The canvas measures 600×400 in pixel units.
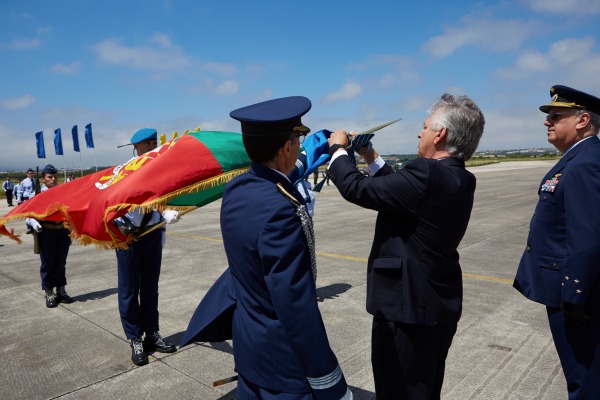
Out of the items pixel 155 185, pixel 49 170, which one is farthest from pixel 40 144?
pixel 155 185

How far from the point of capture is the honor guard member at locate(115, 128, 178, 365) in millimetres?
3621

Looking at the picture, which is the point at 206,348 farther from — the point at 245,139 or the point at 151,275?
the point at 245,139

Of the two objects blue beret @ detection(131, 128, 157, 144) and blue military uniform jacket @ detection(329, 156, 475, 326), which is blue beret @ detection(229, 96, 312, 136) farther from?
blue beret @ detection(131, 128, 157, 144)

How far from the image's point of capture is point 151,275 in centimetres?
397

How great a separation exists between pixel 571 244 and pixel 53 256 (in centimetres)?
575

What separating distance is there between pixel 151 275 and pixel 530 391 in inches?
131

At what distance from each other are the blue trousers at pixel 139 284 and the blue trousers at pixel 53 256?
2088 millimetres

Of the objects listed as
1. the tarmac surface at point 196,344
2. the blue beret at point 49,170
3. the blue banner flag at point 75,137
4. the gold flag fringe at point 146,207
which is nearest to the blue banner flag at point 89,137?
the blue banner flag at point 75,137

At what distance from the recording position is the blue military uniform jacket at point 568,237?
6.89 feet

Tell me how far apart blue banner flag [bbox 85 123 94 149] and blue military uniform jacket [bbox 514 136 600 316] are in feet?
110

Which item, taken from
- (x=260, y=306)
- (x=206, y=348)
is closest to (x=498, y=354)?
(x=206, y=348)

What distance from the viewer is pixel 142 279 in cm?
397

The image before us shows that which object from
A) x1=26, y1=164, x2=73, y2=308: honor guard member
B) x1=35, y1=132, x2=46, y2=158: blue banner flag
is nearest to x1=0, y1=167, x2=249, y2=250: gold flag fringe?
x1=26, y1=164, x2=73, y2=308: honor guard member

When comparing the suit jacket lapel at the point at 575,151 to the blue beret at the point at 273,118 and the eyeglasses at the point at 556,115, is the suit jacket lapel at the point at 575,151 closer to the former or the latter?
the eyeglasses at the point at 556,115
